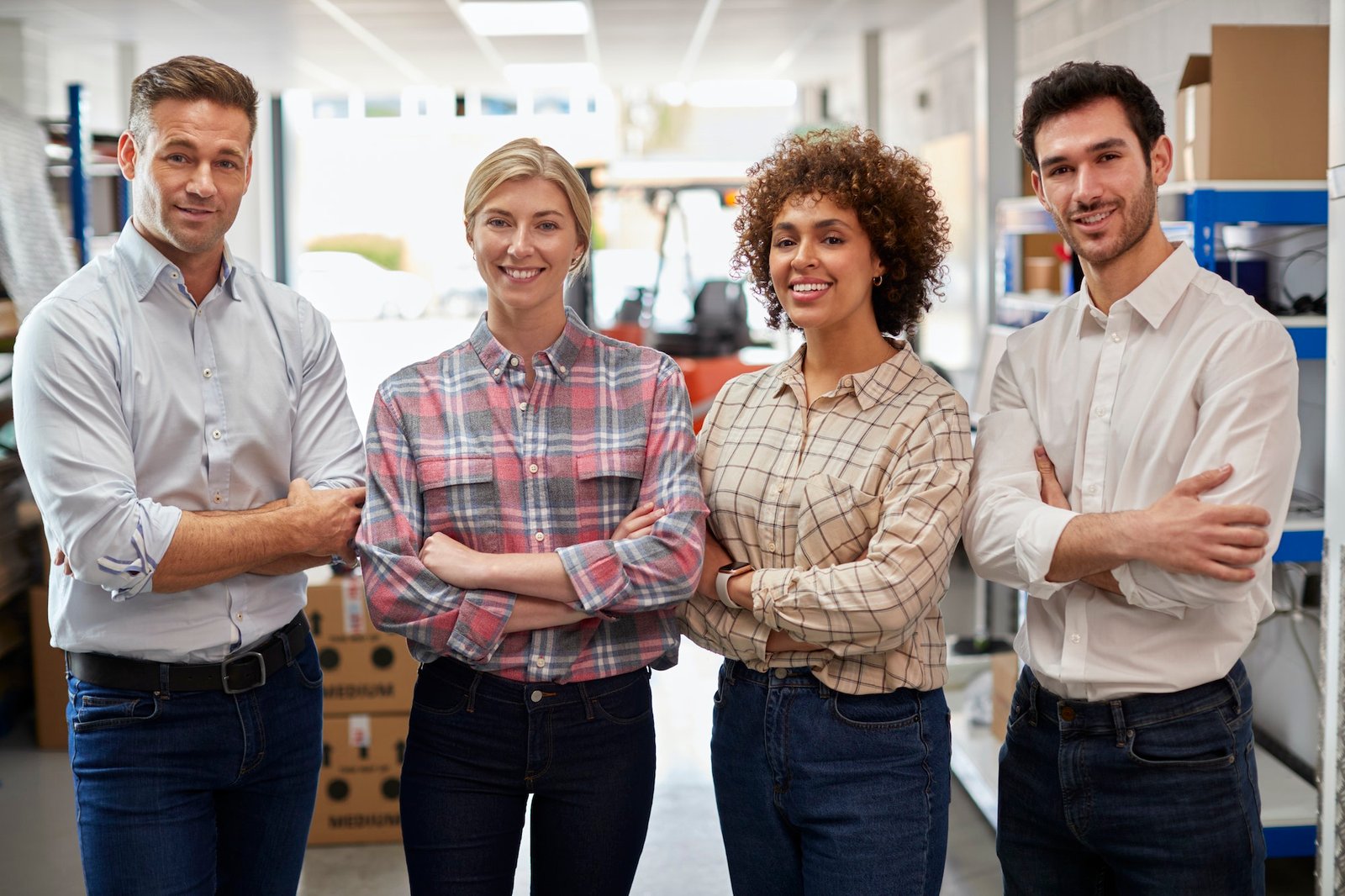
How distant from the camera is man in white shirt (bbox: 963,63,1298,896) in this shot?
165cm

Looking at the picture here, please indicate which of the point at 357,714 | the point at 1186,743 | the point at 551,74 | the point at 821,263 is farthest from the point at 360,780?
the point at 551,74

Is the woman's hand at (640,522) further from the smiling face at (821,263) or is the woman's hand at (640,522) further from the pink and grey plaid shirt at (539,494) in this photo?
the smiling face at (821,263)

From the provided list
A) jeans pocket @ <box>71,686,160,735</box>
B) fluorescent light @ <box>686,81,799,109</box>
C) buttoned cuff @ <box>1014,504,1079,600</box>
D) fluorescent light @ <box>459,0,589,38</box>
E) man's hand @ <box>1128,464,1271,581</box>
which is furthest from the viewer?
fluorescent light @ <box>686,81,799,109</box>

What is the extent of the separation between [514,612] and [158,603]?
56 centimetres

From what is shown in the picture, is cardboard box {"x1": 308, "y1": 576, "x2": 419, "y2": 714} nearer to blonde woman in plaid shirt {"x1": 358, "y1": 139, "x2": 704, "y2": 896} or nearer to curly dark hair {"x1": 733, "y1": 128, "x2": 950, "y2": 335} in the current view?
blonde woman in plaid shirt {"x1": 358, "y1": 139, "x2": 704, "y2": 896}

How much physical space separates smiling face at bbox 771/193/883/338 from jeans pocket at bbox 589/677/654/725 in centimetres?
63

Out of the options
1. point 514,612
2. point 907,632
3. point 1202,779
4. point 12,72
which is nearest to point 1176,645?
point 1202,779

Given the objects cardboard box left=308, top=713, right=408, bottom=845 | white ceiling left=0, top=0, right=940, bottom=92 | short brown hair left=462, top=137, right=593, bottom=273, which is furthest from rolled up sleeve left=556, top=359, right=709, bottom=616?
white ceiling left=0, top=0, right=940, bottom=92

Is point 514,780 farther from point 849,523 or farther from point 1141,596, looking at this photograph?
point 1141,596

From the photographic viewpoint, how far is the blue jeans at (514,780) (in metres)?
1.76

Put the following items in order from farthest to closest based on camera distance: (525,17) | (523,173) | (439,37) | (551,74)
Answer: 1. (551,74)
2. (439,37)
3. (525,17)
4. (523,173)

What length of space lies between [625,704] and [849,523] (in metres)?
0.44

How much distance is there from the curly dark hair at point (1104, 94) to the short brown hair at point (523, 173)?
70cm

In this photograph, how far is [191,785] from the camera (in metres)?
1.82
